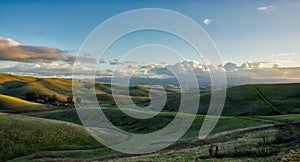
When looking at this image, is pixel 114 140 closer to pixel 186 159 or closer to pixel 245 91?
pixel 186 159

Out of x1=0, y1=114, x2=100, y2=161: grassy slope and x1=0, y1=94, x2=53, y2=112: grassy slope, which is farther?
x1=0, y1=94, x2=53, y2=112: grassy slope

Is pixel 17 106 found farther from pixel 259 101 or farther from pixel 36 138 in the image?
pixel 259 101

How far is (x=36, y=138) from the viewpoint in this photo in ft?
172

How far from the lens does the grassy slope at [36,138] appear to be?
153ft

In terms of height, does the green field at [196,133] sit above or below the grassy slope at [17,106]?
below

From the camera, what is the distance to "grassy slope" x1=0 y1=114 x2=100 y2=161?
153 feet

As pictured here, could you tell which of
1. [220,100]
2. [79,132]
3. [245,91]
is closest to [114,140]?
[79,132]

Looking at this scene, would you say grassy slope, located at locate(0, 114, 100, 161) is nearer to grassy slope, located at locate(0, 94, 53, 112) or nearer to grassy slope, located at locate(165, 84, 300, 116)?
grassy slope, located at locate(165, 84, 300, 116)

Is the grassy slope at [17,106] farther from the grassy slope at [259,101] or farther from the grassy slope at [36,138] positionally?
the grassy slope at [36,138]

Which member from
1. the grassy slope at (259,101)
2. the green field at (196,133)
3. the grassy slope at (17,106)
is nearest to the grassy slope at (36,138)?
the green field at (196,133)

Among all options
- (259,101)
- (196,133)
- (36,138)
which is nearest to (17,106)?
(36,138)

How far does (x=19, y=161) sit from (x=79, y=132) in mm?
21640

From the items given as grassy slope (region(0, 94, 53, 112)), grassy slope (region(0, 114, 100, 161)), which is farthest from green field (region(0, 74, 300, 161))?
grassy slope (region(0, 94, 53, 112))

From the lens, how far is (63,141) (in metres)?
53.8
